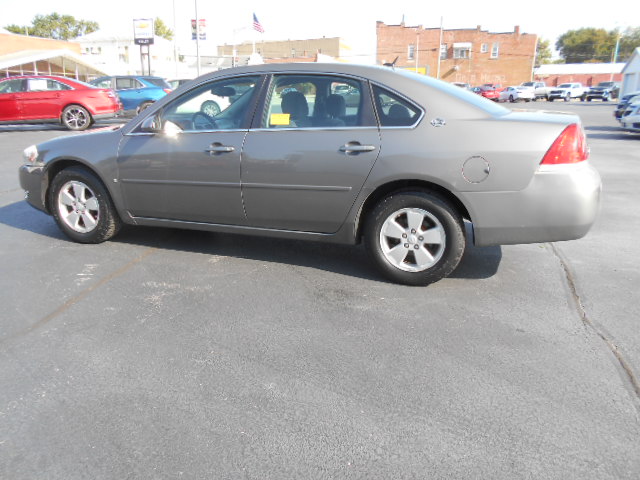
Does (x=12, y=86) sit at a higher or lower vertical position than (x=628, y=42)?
lower

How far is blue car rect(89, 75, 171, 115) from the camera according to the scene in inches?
738

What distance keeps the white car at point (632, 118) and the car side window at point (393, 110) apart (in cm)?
1353

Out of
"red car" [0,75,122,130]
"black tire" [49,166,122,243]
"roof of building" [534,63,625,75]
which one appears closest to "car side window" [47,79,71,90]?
"red car" [0,75,122,130]

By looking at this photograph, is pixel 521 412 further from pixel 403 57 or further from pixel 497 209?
pixel 403 57

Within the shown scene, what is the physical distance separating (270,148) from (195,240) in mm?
1611

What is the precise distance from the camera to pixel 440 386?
2.67 meters

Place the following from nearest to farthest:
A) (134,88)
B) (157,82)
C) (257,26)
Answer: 1. (134,88)
2. (157,82)
3. (257,26)

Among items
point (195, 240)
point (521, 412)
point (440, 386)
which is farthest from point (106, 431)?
point (195, 240)

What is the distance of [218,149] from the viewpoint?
4199 millimetres

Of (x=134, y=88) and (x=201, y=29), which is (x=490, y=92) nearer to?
(x=201, y=29)

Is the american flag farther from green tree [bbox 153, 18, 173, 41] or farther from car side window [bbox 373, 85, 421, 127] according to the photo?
green tree [bbox 153, 18, 173, 41]

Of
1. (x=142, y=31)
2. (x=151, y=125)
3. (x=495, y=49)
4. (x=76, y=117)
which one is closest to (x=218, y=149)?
(x=151, y=125)

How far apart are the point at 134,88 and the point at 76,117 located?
434 cm

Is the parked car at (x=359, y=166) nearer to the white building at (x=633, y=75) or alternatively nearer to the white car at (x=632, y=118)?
the white car at (x=632, y=118)
